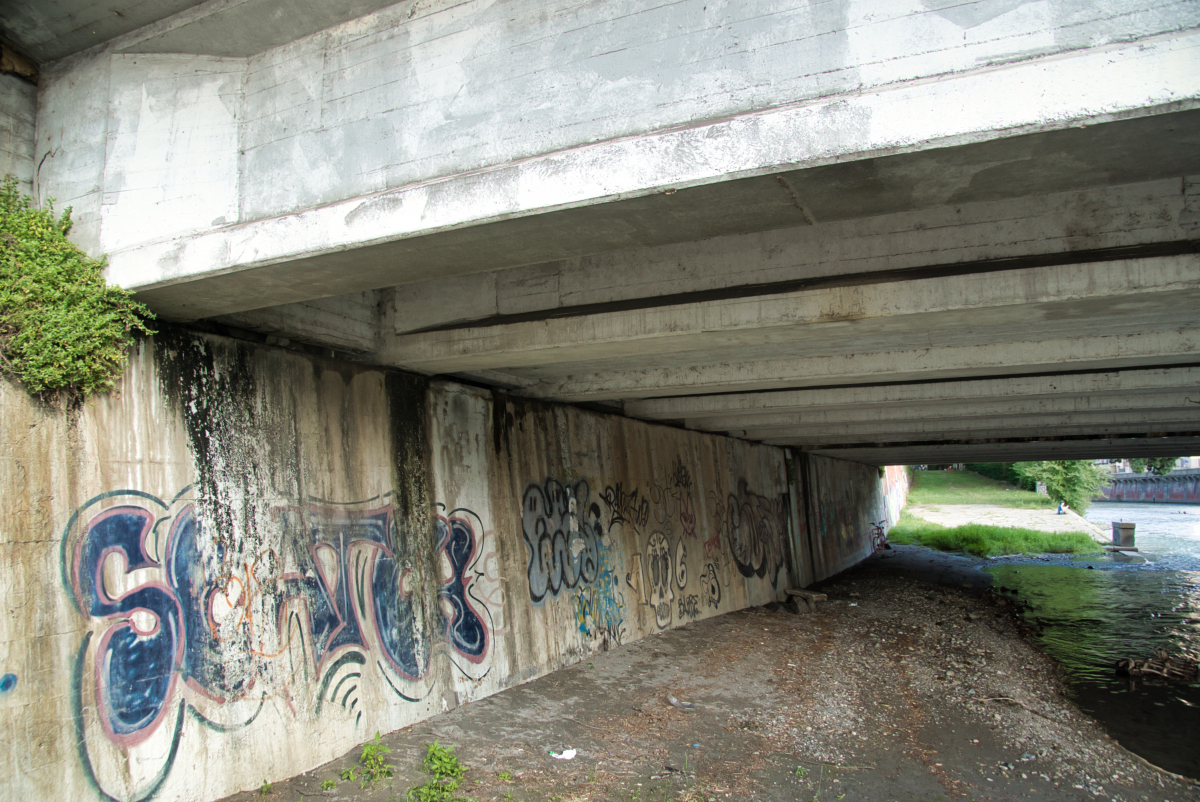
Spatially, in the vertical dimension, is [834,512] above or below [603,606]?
below

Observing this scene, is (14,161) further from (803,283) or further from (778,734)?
(778,734)

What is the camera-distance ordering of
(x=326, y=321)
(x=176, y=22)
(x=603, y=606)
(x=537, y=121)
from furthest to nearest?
(x=603, y=606)
(x=326, y=321)
(x=176, y=22)
(x=537, y=121)

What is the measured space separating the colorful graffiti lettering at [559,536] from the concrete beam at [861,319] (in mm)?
2787

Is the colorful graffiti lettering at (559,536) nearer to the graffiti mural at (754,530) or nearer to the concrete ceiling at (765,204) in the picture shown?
the concrete ceiling at (765,204)

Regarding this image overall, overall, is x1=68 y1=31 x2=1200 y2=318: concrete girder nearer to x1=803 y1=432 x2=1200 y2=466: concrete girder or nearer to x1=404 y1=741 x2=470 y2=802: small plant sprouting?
x1=404 y1=741 x2=470 y2=802: small plant sprouting

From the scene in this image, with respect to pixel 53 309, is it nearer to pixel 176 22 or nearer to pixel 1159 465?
pixel 176 22

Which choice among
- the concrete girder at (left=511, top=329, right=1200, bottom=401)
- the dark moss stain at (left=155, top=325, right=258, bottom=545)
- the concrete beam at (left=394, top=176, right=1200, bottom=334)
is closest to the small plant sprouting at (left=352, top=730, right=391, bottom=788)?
the dark moss stain at (left=155, top=325, right=258, bottom=545)

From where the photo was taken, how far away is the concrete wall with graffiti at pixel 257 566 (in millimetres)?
4512

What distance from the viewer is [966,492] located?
51.6 metres

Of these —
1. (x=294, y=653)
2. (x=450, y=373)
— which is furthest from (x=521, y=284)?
(x=294, y=653)

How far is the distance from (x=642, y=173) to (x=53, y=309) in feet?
13.0

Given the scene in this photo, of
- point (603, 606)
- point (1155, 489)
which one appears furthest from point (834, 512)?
point (1155, 489)

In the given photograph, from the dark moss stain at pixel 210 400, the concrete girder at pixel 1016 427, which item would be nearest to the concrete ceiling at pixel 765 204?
the dark moss stain at pixel 210 400

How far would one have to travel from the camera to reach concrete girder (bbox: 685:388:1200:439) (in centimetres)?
1107
